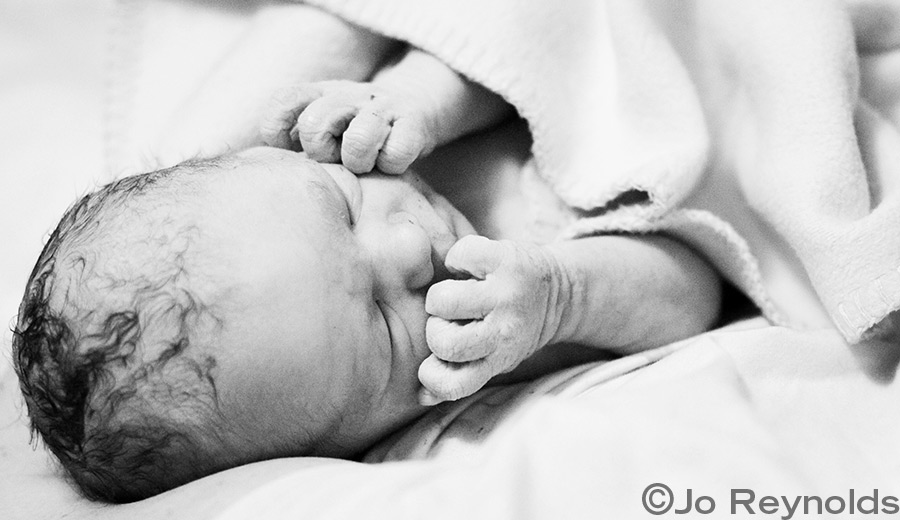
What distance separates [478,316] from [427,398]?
0.11 meters

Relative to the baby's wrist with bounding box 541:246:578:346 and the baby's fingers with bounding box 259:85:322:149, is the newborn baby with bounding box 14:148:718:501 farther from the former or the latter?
the baby's fingers with bounding box 259:85:322:149

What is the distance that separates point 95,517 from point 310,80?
612 mm

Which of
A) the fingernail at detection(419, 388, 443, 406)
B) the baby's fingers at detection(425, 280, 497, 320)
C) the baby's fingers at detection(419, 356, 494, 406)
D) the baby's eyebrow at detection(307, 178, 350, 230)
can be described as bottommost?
the fingernail at detection(419, 388, 443, 406)

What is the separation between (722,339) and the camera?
94 cm

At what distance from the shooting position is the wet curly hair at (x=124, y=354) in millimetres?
745

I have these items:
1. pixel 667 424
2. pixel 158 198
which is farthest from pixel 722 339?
pixel 158 198

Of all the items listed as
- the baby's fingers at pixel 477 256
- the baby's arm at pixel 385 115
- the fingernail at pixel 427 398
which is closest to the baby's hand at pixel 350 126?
the baby's arm at pixel 385 115

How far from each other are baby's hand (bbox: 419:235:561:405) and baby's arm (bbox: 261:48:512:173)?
0.49 ft

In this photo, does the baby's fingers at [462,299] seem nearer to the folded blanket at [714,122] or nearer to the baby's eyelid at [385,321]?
the baby's eyelid at [385,321]

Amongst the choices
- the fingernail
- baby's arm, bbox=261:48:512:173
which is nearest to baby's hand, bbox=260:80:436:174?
baby's arm, bbox=261:48:512:173

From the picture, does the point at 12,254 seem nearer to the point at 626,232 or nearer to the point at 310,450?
the point at 310,450

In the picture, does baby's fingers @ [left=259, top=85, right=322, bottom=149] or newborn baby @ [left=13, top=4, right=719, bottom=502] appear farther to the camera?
baby's fingers @ [left=259, top=85, right=322, bottom=149]

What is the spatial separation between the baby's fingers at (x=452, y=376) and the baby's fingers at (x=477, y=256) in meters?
0.09

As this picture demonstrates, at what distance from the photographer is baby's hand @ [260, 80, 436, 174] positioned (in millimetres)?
901
